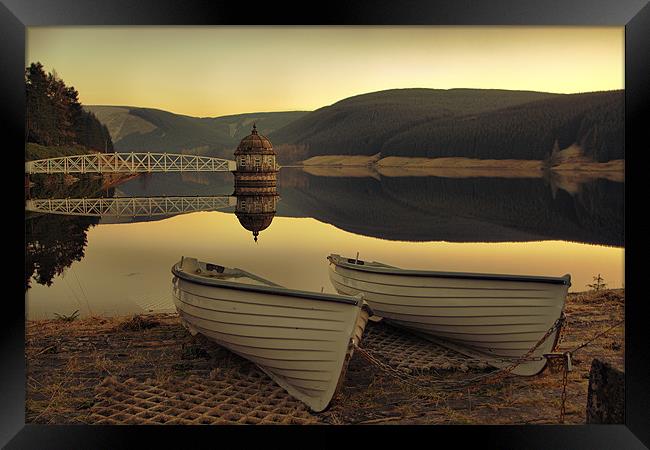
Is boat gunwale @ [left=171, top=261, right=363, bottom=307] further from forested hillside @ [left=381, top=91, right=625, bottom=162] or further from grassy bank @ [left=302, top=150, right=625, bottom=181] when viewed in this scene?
forested hillside @ [left=381, top=91, right=625, bottom=162]

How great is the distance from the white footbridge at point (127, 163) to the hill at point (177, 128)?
2.3 inches

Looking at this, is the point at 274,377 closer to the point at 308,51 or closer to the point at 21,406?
the point at 21,406

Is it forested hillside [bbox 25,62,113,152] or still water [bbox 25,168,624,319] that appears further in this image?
still water [bbox 25,168,624,319]

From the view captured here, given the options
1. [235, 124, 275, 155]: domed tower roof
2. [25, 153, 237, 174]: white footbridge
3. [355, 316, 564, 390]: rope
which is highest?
[235, 124, 275, 155]: domed tower roof

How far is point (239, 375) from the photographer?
388 centimetres

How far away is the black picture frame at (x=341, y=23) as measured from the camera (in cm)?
339

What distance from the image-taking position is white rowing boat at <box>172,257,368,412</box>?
3223mm

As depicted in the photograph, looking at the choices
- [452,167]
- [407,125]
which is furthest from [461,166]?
[407,125]

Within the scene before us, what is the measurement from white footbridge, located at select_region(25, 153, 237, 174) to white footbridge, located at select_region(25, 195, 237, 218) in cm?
23

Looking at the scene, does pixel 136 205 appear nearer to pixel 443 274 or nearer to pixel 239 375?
pixel 239 375

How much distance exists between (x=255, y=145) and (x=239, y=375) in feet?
5.36

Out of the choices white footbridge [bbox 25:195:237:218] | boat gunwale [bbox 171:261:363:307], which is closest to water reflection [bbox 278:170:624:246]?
white footbridge [bbox 25:195:237:218]

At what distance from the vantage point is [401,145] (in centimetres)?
455

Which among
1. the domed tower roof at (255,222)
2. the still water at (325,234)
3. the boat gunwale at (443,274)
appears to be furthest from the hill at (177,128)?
the boat gunwale at (443,274)
